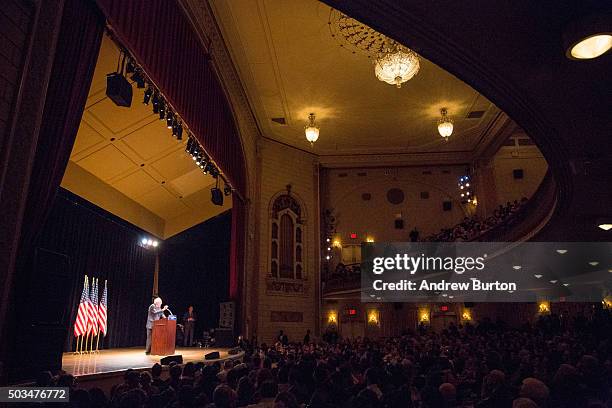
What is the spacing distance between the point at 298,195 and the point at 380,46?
831cm

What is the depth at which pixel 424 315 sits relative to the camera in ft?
64.6

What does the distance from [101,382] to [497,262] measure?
13708 millimetres

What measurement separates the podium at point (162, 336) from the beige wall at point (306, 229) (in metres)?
6.23

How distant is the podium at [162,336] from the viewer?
408 inches

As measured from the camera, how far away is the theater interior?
3916 millimetres

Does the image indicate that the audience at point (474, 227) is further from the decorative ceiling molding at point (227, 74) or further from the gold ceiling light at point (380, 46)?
the decorative ceiling molding at point (227, 74)

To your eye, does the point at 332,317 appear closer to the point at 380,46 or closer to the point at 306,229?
the point at 306,229

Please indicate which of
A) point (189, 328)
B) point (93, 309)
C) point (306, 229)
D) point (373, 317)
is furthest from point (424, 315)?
point (93, 309)

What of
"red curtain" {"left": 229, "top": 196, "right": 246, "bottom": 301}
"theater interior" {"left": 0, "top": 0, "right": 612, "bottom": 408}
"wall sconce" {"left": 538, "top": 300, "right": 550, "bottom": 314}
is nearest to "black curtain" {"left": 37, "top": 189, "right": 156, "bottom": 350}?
"theater interior" {"left": 0, "top": 0, "right": 612, "bottom": 408}

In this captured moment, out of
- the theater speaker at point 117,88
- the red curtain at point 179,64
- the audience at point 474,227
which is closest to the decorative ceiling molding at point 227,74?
the red curtain at point 179,64

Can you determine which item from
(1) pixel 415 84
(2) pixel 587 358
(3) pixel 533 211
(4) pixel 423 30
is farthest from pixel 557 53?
(1) pixel 415 84

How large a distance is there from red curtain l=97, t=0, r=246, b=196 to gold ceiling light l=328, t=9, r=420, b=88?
11.3 feet

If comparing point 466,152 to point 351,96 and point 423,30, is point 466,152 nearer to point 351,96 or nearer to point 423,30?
point 351,96

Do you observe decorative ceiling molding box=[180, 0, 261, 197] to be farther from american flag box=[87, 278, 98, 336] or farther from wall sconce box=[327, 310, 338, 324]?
wall sconce box=[327, 310, 338, 324]
